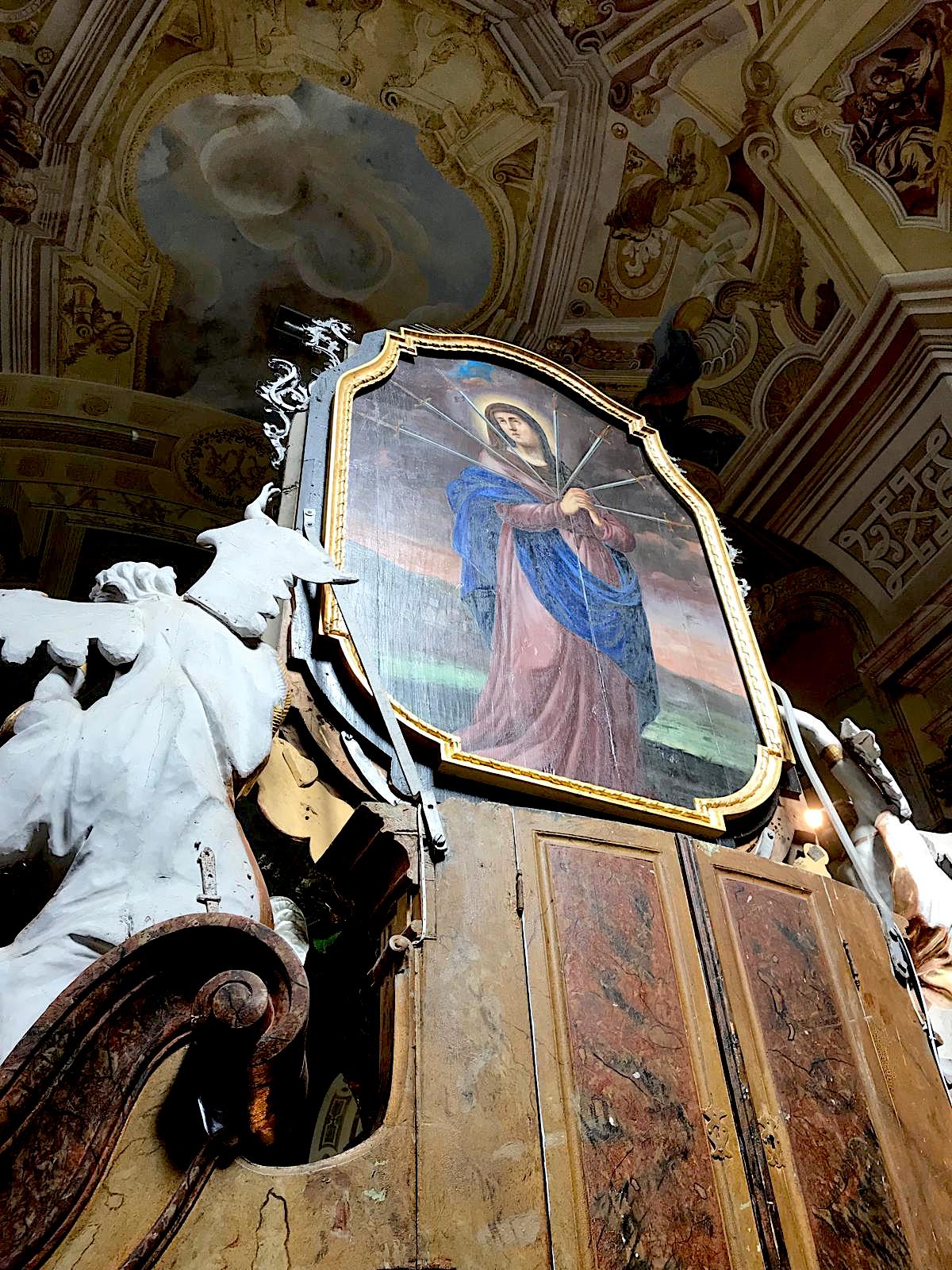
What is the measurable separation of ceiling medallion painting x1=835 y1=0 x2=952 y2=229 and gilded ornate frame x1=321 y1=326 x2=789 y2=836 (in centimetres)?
314

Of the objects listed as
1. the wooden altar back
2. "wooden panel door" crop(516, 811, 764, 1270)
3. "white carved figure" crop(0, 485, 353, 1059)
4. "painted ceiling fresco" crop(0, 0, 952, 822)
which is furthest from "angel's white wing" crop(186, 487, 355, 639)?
"painted ceiling fresco" crop(0, 0, 952, 822)

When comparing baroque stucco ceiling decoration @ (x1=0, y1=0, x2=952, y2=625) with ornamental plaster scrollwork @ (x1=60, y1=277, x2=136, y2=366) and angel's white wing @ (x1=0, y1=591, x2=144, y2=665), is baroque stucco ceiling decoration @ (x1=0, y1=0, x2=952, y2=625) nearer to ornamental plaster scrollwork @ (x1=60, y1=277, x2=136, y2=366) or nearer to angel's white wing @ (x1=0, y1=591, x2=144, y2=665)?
Result: ornamental plaster scrollwork @ (x1=60, y1=277, x2=136, y2=366)

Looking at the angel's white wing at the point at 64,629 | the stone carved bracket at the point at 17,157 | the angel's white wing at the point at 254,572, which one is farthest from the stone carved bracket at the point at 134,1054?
the stone carved bracket at the point at 17,157

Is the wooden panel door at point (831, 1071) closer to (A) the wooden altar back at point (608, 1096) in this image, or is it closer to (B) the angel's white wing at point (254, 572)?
(A) the wooden altar back at point (608, 1096)

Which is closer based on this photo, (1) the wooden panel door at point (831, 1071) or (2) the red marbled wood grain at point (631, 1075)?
(2) the red marbled wood grain at point (631, 1075)

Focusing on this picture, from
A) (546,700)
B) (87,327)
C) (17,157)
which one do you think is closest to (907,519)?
(546,700)

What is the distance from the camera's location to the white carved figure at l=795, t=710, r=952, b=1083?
304cm

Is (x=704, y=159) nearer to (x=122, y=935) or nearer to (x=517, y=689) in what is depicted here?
(x=517, y=689)

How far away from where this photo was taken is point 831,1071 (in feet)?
7.88

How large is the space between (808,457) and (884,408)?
0.65 meters

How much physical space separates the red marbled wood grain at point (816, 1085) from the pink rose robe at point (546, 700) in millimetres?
542

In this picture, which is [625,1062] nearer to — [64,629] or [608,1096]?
[608,1096]

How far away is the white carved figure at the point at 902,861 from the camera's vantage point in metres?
3.04

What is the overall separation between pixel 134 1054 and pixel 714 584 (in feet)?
10.2
